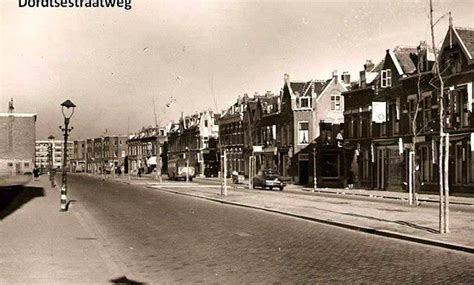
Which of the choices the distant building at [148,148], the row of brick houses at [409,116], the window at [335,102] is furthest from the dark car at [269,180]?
the distant building at [148,148]

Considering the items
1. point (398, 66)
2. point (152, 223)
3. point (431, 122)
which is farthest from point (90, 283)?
point (398, 66)

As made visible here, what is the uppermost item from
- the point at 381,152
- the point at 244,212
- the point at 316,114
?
the point at 316,114

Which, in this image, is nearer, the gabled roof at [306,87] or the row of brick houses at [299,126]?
the row of brick houses at [299,126]

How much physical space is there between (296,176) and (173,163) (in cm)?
2269

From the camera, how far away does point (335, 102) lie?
63062 millimetres

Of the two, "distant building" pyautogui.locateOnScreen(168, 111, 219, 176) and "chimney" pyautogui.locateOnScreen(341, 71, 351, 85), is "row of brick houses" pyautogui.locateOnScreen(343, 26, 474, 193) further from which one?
"distant building" pyautogui.locateOnScreen(168, 111, 219, 176)

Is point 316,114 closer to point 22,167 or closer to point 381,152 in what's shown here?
point 381,152

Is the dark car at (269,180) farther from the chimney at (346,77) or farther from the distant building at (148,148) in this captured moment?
the distant building at (148,148)

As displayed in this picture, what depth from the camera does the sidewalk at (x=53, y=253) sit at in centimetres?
975

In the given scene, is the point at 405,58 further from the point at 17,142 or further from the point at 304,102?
the point at 17,142

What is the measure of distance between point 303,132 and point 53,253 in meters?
50.8

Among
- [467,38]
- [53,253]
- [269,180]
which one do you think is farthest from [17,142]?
[53,253]

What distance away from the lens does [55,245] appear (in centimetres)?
1366

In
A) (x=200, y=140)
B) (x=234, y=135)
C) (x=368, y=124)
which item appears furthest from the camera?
(x=200, y=140)
